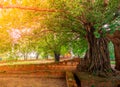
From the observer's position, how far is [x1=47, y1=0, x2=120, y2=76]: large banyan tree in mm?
9992

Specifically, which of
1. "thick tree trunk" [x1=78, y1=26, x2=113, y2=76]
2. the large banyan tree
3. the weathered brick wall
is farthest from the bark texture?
the weathered brick wall

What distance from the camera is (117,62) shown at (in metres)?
18.3

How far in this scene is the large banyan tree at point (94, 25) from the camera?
999 centimetres

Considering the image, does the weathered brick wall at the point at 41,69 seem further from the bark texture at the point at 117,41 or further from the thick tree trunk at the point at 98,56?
the bark texture at the point at 117,41

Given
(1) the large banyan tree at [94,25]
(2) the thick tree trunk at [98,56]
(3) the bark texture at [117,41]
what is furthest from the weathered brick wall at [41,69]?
(3) the bark texture at [117,41]

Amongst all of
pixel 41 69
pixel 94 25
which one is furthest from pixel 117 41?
pixel 41 69

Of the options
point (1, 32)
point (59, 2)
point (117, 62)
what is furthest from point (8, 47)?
point (117, 62)

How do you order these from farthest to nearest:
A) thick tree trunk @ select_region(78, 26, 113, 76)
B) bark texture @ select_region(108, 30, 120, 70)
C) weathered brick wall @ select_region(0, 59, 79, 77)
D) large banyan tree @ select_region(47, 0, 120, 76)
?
1. bark texture @ select_region(108, 30, 120, 70)
2. weathered brick wall @ select_region(0, 59, 79, 77)
3. thick tree trunk @ select_region(78, 26, 113, 76)
4. large banyan tree @ select_region(47, 0, 120, 76)

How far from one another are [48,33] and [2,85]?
7.38 m

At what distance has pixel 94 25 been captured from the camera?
11352mm

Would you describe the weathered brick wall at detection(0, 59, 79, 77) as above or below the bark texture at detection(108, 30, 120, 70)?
below

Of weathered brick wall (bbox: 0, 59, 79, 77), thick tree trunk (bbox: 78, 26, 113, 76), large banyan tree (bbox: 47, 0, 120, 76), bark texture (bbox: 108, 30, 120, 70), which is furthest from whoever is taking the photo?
bark texture (bbox: 108, 30, 120, 70)

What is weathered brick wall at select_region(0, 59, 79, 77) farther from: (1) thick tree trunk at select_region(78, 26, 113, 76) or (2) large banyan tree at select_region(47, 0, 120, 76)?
(2) large banyan tree at select_region(47, 0, 120, 76)

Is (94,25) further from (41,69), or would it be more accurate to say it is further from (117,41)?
(41,69)
